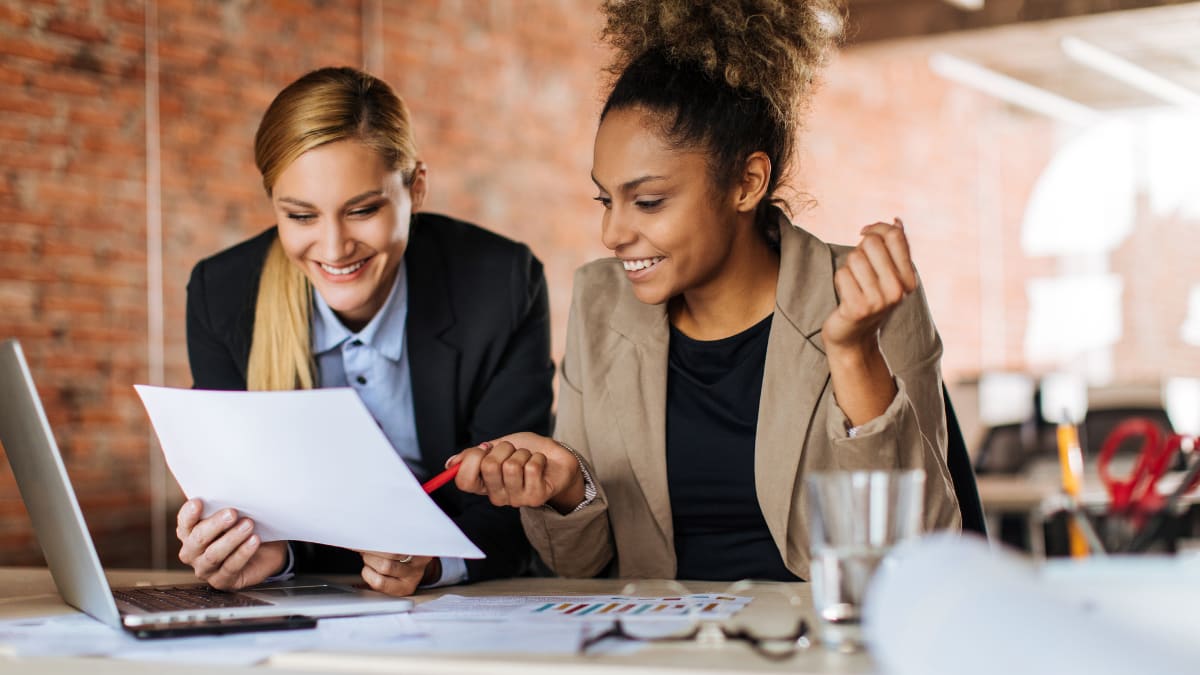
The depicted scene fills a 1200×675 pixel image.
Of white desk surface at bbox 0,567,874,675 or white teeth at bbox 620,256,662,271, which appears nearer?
white desk surface at bbox 0,567,874,675

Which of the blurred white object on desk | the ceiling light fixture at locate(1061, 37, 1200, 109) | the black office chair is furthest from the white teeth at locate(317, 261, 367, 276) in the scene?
the ceiling light fixture at locate(1061, 37, 1200, 109)

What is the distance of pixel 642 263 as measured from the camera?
1713 mm

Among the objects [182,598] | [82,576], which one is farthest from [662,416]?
[82,576]

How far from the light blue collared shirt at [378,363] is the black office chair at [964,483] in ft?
2.61

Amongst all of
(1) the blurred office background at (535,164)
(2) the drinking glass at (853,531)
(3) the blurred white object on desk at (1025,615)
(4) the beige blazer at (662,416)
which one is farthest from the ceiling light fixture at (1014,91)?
(3) the blurred white object on desk at (1025,615)

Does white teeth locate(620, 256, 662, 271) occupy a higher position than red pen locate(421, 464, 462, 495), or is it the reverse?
white teeth locate(620, 256, 662, 271)

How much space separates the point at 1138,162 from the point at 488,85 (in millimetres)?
5917

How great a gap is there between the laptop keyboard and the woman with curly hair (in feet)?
1.28

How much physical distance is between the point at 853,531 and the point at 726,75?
3.19 ft

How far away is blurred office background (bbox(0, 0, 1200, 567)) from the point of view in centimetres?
395

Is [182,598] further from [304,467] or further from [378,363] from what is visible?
[378,363]

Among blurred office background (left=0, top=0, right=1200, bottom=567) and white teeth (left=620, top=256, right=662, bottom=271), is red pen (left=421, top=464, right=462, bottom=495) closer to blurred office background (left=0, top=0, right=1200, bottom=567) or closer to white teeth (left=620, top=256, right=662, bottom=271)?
white teeth (left=620, top=256, right=662, bottom=271)

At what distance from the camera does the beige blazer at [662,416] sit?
5.34 ft

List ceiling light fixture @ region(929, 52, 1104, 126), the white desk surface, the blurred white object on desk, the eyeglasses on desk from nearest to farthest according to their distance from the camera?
the blurred white object on desk, the white desk surface, the eyeglasses on desk, ceiling light fixture @ region(929, 52, 1104, 126)
